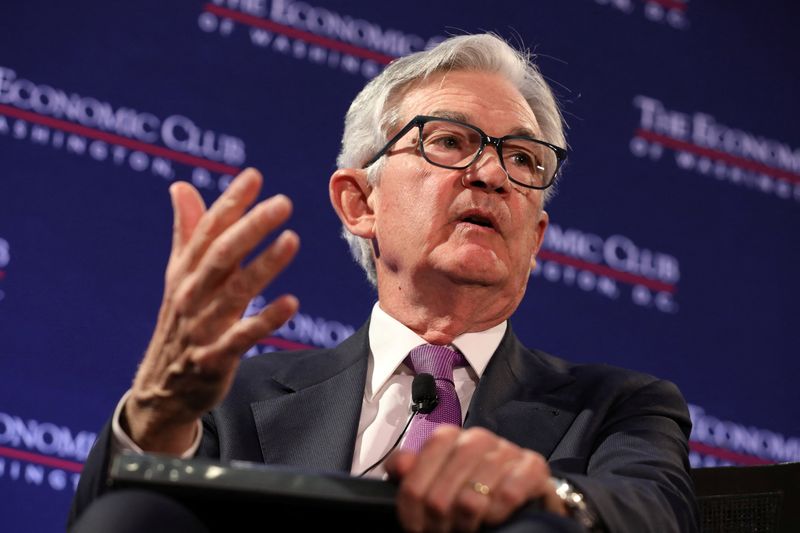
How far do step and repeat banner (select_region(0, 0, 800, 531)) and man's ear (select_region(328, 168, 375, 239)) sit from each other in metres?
0.54

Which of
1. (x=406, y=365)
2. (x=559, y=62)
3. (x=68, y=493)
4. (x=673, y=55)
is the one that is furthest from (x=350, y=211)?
(x=673, y=55)

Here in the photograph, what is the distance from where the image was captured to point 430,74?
229cm

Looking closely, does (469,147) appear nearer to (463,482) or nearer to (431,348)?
(431,348)

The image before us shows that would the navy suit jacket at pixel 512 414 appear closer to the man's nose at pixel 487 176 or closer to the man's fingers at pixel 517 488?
the man's nose at pixel 487 176

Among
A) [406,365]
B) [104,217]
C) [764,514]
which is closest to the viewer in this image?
[764,514]

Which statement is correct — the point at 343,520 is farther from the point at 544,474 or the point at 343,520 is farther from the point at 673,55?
the point at 673,55

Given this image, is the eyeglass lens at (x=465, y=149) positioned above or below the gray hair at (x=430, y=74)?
below

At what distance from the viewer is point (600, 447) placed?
1756 mm

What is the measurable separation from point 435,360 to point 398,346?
112mm

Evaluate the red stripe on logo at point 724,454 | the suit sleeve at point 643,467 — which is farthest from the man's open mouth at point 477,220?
the red stripe on logo at point 724,454

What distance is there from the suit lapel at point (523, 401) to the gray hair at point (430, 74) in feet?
1.78

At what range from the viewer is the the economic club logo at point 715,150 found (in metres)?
3.34

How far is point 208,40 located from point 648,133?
1415 mm

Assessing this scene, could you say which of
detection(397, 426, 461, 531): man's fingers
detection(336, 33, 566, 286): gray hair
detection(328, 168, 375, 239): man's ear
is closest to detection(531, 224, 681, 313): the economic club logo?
detection(336, 33, 566, 286): gray hair
